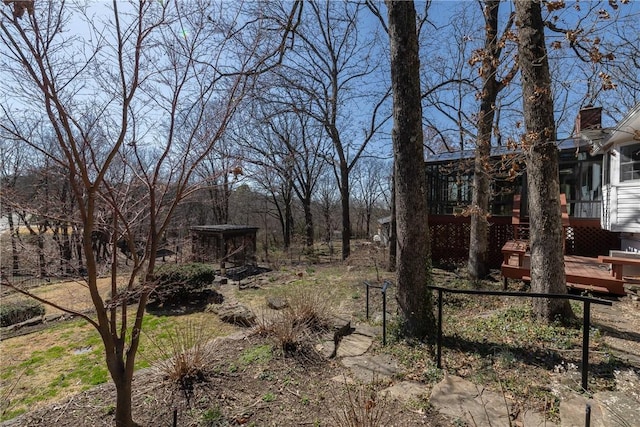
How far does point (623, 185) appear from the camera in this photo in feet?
Answer: 23.6

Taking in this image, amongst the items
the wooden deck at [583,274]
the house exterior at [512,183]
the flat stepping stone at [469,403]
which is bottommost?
the flat stepping stone at [469,403]

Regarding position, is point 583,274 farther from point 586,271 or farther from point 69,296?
point 69,296

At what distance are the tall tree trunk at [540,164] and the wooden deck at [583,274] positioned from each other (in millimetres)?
1881

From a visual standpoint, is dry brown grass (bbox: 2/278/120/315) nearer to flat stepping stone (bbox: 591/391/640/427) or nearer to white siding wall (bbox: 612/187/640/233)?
flat stepping stone (bbox: 591/391/640/427)

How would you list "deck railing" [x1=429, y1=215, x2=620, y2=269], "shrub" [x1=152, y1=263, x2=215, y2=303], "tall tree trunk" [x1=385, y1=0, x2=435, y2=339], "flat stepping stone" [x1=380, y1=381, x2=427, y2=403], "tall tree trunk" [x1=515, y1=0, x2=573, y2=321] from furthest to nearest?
1. "deck railing" [x1=429, y1=215, x2=620, y2=269]
2. "shrub" [x1=152, y1=263, x2=215, y2=303]
3. "tall tree trunk" [x1=515, y1=0, x2=573, y2=321]
4. "tall tree trunk" [x1=385, y1=0, x2=435, y2=339]
5. "flat stepping stone" [x1=380, y1=381, x2=427, y2=403]

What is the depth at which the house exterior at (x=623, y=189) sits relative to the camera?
6.91 metres

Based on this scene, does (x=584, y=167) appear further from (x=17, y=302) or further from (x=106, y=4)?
(x=17, y=302)

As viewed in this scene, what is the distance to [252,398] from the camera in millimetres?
2711

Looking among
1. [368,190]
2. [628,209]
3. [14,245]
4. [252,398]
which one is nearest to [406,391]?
[252,398]

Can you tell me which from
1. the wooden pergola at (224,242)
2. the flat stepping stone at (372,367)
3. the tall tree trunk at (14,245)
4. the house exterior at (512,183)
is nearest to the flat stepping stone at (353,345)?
the flat stepping stone at (372,367)

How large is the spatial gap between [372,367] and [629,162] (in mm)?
8434

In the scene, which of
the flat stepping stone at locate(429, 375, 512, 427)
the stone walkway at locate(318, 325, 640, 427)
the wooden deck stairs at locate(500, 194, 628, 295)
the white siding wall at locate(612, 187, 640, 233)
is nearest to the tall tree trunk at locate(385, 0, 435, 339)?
the stone walkway at locate(318, 325, 640, 427)

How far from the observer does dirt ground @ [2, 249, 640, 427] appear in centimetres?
240

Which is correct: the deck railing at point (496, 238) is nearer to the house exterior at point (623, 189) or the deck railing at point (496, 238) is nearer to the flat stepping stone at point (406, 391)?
the house exterior at point (623, 189)
